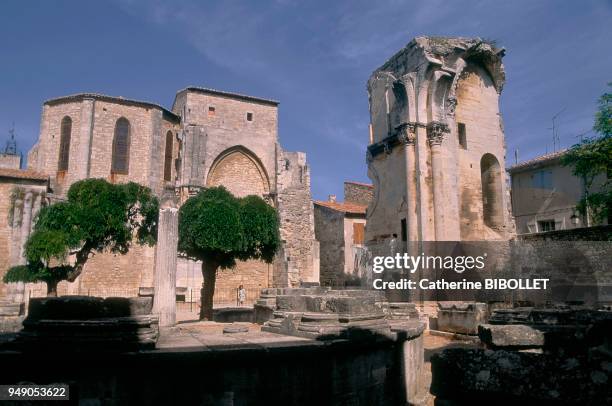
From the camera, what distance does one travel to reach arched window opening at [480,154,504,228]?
60.3 ft

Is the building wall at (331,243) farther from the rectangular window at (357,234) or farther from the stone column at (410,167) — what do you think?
the stone column at (410,167)

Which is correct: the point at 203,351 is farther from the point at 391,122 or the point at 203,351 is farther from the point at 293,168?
the point at 293,168

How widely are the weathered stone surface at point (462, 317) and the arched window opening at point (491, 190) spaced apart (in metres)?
5.82

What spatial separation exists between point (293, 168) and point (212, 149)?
17.6ft

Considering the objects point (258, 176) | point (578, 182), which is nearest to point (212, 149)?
point (258, 176)

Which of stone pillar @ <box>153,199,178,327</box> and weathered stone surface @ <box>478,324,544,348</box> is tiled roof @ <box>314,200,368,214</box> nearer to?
stone pillar @ <box>153,199,178,327</box>

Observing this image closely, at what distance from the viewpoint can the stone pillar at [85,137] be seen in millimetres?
24219

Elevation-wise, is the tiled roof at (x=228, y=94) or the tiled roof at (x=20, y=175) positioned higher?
the tiled roof at (x=228, y=94)

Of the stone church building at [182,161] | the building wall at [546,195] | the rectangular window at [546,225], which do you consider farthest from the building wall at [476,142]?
the stone church building at [182,161]

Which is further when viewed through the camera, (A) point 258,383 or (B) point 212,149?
(B) point 212,149

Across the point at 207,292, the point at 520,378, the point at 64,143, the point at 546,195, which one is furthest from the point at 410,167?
the point at 64,143

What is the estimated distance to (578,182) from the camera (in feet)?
85.3

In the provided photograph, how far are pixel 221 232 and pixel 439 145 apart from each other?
8.27 m

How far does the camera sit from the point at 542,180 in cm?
2820
